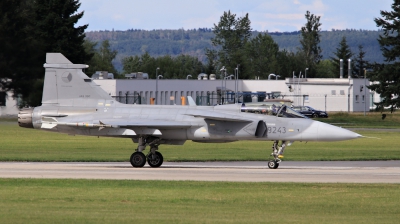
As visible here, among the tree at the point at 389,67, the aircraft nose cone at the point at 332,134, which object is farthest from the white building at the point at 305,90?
the aircraft nose cone at the point at 332,134

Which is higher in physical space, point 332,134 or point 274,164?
point 332,134

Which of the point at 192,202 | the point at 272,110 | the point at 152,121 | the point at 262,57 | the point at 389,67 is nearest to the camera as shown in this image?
the point at 192,202

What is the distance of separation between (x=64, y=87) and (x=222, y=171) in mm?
6635

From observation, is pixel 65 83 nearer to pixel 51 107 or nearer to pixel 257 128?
pixel 51 107

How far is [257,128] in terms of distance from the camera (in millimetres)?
25750

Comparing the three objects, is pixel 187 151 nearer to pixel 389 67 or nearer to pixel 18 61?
pixel 18 61

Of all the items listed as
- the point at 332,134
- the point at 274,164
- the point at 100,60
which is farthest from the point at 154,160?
the point at 100,60

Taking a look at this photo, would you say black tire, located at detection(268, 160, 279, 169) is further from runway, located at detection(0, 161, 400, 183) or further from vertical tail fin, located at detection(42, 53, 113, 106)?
vertical tail fin, located at detection(42, 53, 113, 106)

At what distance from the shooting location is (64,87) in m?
27.0

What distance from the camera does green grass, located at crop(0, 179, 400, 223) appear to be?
14.3 meters

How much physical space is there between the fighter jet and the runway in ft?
3.47

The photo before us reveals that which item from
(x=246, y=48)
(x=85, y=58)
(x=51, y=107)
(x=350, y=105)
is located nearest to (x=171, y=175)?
(x=51, y=107)

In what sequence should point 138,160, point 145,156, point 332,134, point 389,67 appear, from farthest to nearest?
point 389,67 < point 145,156 < point 138,160 < point 332,134

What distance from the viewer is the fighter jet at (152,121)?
25.7 metres
